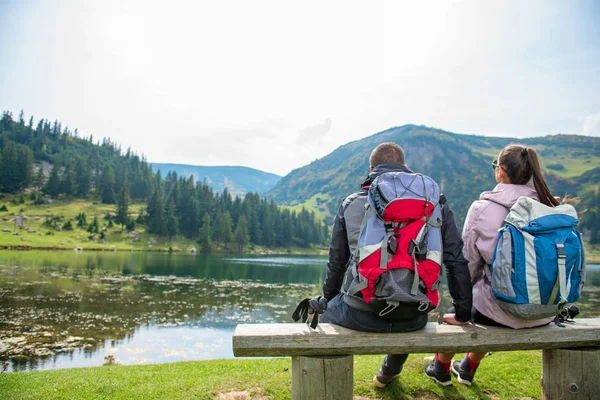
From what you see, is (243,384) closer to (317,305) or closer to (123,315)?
(317,305)

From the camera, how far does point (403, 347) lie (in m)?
3.85

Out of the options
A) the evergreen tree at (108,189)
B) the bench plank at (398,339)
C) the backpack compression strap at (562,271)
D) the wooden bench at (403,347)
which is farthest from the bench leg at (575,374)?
the evergreen tree at (108,189)

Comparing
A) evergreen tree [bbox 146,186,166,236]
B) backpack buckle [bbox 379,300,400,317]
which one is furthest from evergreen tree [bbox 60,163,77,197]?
backpack buckle [bbox 379,300,400,317]

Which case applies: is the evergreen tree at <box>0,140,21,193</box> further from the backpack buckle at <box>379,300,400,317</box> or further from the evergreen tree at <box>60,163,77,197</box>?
the backpack buckle at <box>379,300,400,317</box>

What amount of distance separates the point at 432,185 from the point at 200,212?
122 meters

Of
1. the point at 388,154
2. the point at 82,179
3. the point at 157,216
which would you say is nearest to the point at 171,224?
the point at 157,216

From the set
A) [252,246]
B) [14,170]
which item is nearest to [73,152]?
[14,170]

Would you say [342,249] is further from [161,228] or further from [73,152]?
[73,152]

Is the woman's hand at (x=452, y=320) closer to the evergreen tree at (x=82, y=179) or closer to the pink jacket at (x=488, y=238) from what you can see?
the pink jacket at (x=488, y=238)

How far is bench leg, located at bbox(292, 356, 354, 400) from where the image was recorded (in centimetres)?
369

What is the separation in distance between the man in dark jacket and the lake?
38.6ft

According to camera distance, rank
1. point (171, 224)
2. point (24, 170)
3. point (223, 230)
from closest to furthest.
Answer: point (171, 224)
point (223, 230)
point (24, 170)

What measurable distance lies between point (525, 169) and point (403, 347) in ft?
8.96

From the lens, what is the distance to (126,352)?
14102 millimetres
